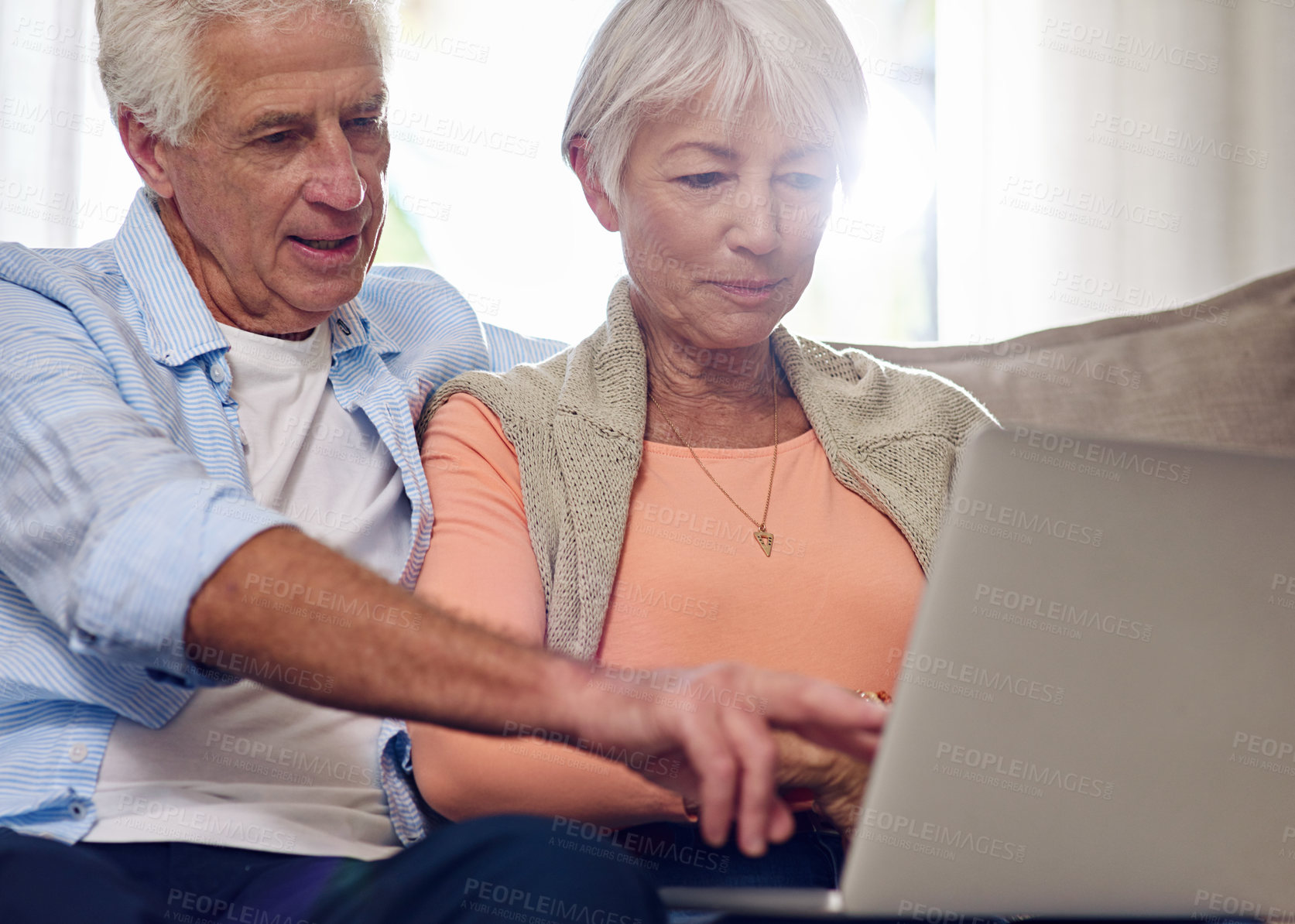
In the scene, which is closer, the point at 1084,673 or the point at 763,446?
the point at 1084,673

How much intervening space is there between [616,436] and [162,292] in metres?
0.50

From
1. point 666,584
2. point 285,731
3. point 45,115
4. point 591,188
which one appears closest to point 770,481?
point 666,584

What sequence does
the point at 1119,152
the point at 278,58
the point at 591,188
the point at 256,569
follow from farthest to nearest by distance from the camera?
the point at 1119,152
the point at 591,188
the point at 278,58
the point at 256,569

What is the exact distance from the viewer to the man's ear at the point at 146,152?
120 cm

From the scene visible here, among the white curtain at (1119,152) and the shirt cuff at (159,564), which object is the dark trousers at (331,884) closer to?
the shirt cuff at (159,564)

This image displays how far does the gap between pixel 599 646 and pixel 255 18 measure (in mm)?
734

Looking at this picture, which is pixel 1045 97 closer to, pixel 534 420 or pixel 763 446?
pixel 763 446

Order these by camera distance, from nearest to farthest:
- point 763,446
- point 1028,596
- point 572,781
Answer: point 1028,596 < point 572,781 < point 763,446

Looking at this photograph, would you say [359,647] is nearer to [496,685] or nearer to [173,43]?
[496,685]

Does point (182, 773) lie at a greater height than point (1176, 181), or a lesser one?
lesser

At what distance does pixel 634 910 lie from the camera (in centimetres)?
66

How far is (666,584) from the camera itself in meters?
1.13

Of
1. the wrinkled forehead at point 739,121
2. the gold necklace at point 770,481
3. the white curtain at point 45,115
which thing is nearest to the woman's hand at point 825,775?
the gold necklace at point 770,481

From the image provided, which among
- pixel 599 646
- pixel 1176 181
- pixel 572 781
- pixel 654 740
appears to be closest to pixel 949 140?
pixel 1176 181
